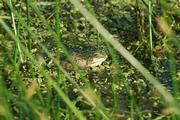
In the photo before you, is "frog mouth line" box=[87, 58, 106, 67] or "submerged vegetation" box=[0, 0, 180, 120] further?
"frog mouth line" box=[87, 58, 106, 67]

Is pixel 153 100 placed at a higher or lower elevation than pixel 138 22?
lower

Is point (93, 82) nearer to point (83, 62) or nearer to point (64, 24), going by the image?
point (83, 62)

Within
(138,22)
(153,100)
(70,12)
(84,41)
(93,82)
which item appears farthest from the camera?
(70,12)

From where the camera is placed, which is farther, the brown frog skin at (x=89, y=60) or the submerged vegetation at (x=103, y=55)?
the brown frog skin at (x=89, y=60)

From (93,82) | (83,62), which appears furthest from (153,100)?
(83,62)

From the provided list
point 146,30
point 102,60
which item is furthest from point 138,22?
point 102,60

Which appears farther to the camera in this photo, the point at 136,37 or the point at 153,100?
the point at 136,37

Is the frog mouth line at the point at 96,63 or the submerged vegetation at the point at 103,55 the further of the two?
the frog mouth line at the point at 96,63

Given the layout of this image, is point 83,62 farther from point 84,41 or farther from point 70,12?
point 70,12

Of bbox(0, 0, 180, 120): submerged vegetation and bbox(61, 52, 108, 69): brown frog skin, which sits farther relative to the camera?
bbox(61, 52, 108, 69): brown frog skin

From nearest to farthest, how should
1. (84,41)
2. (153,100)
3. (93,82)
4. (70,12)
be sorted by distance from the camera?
(153,100), (93,82), (84,41), (70,12)

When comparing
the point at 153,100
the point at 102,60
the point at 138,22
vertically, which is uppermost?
the point at 138,22
